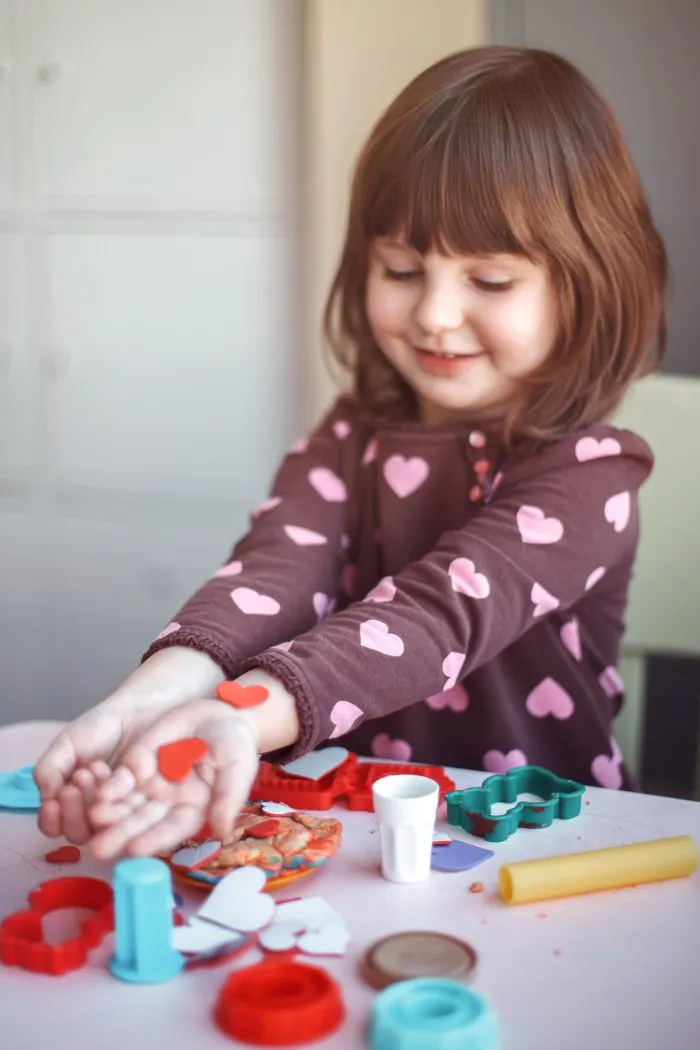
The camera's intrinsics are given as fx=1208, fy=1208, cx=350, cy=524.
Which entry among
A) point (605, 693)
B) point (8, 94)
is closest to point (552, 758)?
point (605, 693)

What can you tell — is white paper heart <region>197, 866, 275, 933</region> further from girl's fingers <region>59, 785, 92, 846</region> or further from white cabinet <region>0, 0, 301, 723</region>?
white cabinet <region>0, 0, 301, 723</region>

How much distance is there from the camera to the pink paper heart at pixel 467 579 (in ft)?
2.84

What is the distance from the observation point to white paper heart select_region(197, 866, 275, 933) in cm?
60

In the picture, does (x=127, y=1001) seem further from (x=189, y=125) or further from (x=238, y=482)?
(x=189, y=125)

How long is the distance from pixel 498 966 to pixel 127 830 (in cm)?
20

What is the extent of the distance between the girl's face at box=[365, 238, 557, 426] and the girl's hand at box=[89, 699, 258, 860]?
1.40ft

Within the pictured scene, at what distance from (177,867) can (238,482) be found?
1.25m

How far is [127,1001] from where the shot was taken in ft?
1.79

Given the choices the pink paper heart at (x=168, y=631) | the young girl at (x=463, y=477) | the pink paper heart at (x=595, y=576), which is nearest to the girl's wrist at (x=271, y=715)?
the young girl at (x=463, y=477)

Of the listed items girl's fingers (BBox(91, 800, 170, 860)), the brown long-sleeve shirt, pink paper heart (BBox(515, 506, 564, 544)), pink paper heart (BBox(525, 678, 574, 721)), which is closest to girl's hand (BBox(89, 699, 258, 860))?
girl's fingers (BBox(91, 800, 170, 860))

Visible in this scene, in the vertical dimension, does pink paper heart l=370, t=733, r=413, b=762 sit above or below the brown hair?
below

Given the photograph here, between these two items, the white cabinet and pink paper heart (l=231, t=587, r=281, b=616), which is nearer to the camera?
pink paper heart (l=231, t=587, r=281, b=616)

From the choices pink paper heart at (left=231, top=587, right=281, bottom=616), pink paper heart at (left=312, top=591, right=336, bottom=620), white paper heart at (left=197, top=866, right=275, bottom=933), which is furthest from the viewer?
pink paper heart at (left=312, top=591, right=336, bottom=620)

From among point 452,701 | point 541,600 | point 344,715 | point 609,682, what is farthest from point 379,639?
point 609,682
